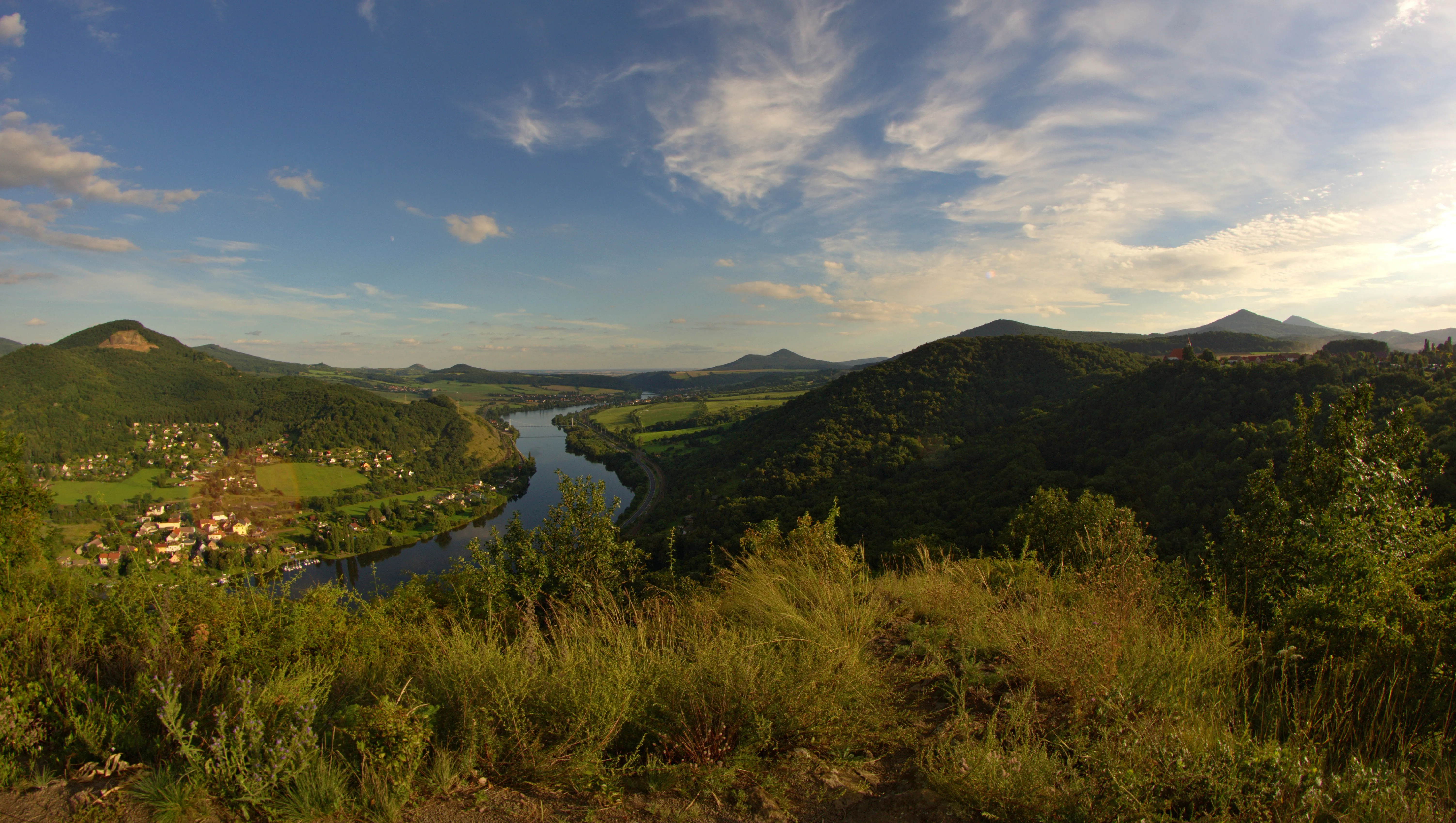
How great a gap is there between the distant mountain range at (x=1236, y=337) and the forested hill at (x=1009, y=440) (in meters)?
13.7

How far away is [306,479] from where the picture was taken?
56344 millimetres

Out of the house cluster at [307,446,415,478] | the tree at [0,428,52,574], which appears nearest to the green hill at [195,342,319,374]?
the house cluster at [307,446,415,478]

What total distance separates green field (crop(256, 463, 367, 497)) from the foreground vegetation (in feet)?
169

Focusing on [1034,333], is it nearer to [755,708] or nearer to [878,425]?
[878,425]

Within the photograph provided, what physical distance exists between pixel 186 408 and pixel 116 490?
4047 cm

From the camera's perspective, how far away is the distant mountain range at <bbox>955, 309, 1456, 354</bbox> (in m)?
57.5

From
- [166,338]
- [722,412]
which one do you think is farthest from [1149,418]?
[166,338]

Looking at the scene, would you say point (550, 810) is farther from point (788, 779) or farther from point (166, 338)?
point (166, 338)

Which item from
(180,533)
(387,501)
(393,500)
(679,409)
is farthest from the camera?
(679,409)

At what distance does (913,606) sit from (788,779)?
2.91 meters

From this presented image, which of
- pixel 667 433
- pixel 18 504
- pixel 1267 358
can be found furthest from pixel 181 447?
pixel 1267 358

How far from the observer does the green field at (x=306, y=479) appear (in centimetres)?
4769

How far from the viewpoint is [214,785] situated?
2.40 m

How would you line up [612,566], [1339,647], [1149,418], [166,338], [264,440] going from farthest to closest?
[166,338]
[264,440]
[1149,418]
[612,566]
[1339,647]
